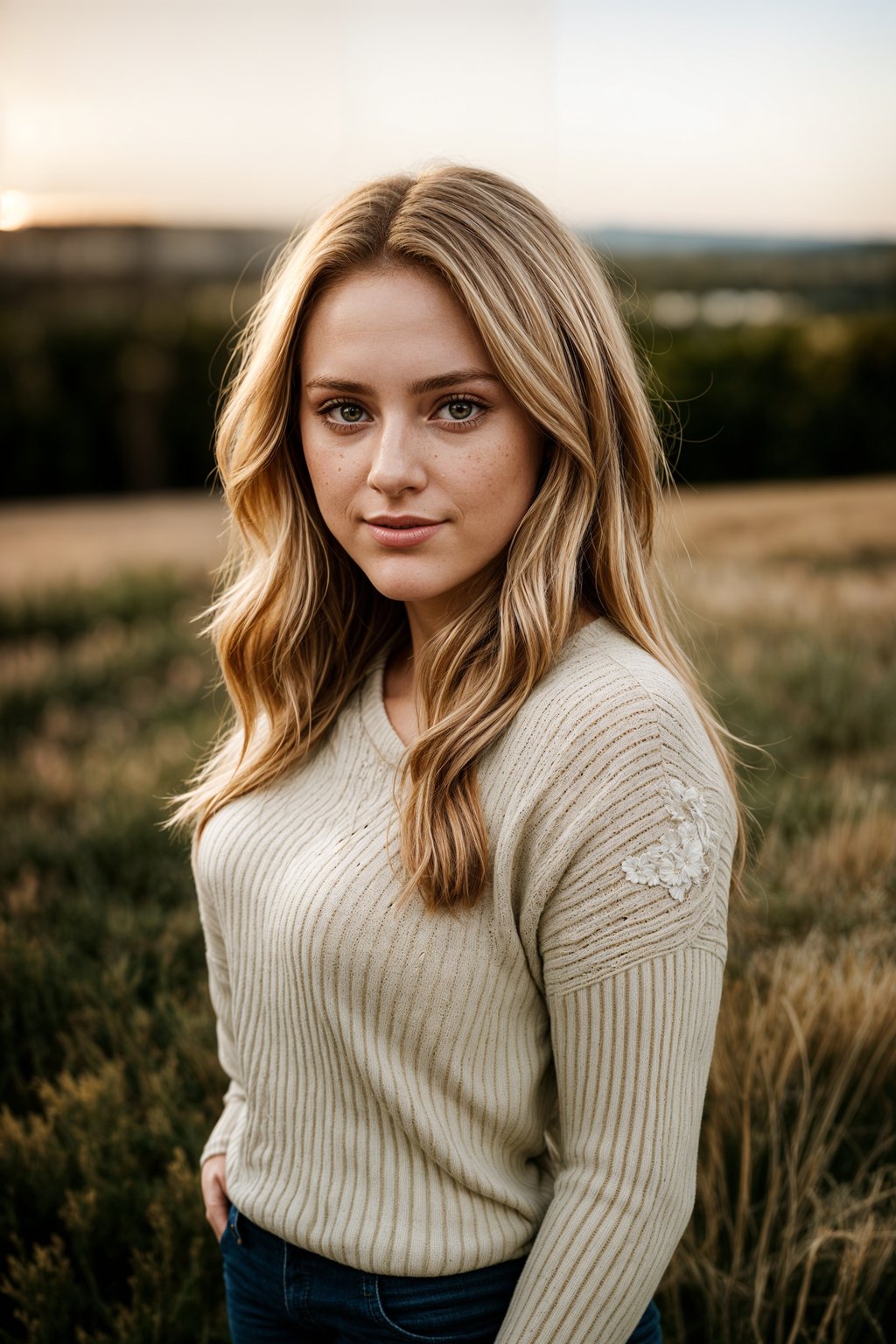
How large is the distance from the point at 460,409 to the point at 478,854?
1.87 ft

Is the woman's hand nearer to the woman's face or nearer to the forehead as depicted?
the woman's face

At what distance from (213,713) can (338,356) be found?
3777 mm

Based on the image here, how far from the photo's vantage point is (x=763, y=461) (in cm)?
587

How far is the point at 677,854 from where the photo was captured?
1219 millimetres

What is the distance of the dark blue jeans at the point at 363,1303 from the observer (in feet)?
4.56

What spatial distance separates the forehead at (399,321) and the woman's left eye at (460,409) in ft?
0.17

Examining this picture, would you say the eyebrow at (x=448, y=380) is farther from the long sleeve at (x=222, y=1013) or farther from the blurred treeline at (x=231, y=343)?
the long sleeve at (x=222, y=1013)

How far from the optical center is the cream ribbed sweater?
1229 millimetres

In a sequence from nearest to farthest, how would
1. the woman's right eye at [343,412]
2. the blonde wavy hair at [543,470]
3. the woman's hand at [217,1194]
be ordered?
the blonde wavy hair at [543,470] → the woman's right eye at [343,412] → the woman's hand at [217,1194]

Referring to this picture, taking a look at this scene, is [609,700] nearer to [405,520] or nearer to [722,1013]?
[405,520]

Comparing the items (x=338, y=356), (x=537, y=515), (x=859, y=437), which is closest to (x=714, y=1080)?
(x=537, y=515)

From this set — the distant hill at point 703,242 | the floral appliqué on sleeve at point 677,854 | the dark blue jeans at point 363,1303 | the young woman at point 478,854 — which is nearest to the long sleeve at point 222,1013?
the young woman at point 478,854

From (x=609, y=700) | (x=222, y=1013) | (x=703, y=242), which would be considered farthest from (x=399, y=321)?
(x=703, y=242)

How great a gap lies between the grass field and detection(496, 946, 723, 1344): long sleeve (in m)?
0.72
